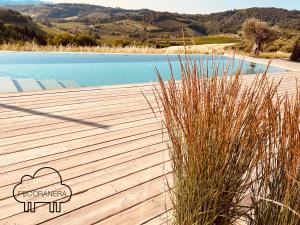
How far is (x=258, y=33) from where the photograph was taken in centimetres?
1368

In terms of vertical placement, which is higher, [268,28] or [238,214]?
[268,28]

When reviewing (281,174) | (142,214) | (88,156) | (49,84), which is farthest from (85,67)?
(281,174)

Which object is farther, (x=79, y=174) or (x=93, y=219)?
(x=79, y=174)

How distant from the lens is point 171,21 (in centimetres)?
5512

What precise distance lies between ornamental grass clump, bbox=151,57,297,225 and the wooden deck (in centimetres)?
22

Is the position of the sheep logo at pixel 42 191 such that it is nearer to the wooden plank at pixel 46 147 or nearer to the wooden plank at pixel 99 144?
the wooden plank at pixel 99 144

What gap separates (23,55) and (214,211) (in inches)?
286

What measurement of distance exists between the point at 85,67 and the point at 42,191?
23.0 feet

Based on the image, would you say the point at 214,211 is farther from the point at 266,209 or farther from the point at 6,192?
the point at 6,192

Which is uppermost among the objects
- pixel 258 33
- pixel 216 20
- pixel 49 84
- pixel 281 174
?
pixel 216 20

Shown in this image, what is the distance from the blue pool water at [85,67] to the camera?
7328 millimetres

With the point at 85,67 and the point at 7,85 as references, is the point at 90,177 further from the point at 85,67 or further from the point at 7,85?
the point at 85,67

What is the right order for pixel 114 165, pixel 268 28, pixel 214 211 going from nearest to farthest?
pixel 214 211
pixel 114 165
pixel 268 28

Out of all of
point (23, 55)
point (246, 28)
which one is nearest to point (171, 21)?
point (246, 28)
